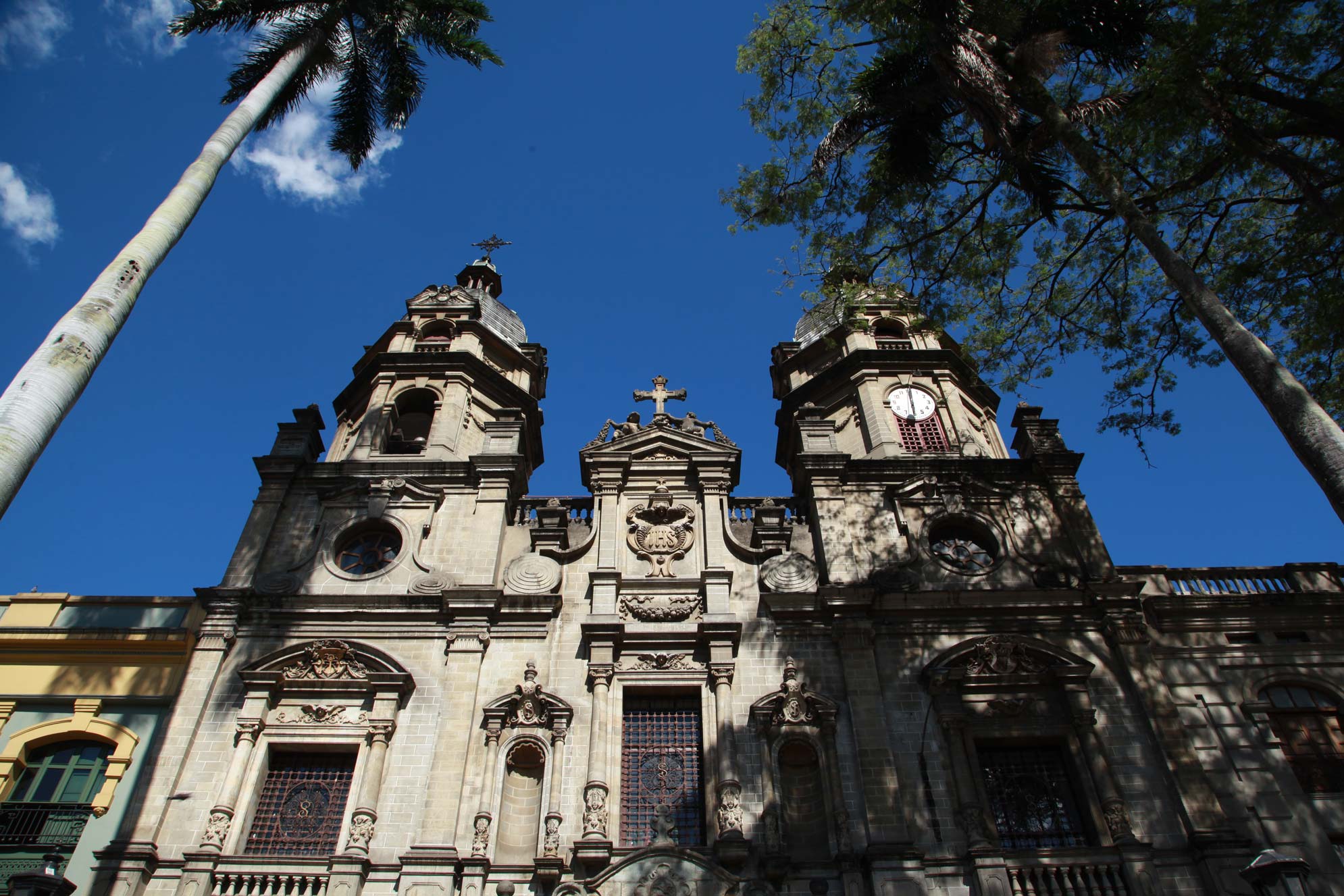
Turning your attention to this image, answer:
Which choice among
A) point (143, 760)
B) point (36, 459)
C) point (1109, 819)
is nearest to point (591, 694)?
point (143, 760)

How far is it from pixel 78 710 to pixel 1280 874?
59.4ft

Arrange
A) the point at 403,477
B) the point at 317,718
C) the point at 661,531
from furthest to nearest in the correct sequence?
the point at 403,477
the point at 661,531
the point at 317,718

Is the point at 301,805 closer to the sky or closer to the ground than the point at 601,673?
closer to the ground

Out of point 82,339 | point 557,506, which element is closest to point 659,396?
point 557,506

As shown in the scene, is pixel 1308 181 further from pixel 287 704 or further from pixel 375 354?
pixel 375 354

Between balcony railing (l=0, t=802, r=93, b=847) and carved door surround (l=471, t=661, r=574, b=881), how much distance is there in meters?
6.33

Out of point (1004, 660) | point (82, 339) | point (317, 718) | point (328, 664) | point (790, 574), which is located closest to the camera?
point (82, 339)

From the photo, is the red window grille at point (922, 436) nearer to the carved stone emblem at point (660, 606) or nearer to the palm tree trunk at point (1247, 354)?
the carved stone emblem at point (660, 606)

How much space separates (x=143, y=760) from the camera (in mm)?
16281

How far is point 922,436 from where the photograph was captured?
22.9 metres

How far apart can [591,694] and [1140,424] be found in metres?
11.4

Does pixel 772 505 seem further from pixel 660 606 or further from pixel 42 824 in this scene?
pixel 42 824

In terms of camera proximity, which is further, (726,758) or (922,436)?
(922,436)

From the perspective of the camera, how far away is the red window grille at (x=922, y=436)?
22.5 m
